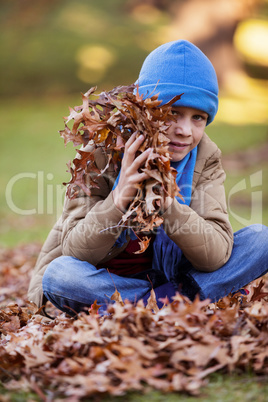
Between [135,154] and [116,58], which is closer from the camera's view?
[135,154]

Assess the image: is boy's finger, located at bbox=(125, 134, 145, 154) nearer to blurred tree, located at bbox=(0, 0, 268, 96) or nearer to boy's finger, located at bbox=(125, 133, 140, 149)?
boy's finger, located at bbox=(125, 133, 140, 149)

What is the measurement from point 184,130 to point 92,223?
725 millimetres

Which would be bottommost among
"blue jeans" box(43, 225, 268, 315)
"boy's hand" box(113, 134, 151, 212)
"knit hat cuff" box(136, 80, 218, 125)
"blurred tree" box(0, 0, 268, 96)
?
"blue jeans" box(43, 225, 268, 315)

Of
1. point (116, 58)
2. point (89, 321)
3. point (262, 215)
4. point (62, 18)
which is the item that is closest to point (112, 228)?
point (89, 321)

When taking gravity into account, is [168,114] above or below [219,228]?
above

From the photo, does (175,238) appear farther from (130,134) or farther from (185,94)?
(185,94)

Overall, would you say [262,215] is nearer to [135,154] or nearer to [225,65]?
[135,154]

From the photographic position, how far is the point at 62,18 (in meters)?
28.7

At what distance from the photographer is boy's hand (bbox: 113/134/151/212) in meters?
2.55

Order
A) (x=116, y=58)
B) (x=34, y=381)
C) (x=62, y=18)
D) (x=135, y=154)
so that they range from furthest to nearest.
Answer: (x=62, y=18) < (x=116, y=58) < (x=135, y=154) < (x=34, y=381)

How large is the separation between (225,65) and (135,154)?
19.3 m

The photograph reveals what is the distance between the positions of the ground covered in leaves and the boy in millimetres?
494

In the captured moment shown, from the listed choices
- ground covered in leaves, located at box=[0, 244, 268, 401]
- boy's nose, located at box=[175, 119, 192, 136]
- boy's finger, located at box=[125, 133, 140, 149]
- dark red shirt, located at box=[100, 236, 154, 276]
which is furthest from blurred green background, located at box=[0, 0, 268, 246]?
ground covered in leaves, located at box=[0, 244, 268, 401]

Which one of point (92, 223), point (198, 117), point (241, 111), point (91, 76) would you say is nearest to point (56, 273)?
point (92, 223)
